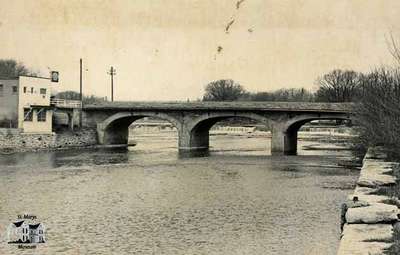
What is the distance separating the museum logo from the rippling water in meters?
0.33

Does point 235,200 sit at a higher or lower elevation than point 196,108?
lower

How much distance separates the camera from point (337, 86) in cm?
12706

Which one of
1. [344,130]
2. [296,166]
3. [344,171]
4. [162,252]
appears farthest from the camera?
[344,130]

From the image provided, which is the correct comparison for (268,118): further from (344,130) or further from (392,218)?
(392,218)

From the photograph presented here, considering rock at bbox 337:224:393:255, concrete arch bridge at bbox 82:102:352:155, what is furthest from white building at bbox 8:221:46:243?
concrete arch bridge at bbox 82:102:352:155

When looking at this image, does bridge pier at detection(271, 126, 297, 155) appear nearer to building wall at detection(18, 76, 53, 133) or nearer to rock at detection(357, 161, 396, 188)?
building wall at detection(18, 76, 53, 133)

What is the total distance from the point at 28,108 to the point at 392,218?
60445 millimetres

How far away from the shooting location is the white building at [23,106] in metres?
68.6

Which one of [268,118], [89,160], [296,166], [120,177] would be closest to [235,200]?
[120,177]

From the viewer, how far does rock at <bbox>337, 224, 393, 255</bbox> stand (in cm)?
1135

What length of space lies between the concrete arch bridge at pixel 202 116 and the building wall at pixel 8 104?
12311 millimetres

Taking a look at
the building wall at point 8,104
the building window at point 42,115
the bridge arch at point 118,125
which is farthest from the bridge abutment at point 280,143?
the building wall at point 8,104

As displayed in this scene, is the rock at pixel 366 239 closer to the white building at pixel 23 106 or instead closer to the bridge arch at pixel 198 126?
the bridge arch at pixel 198 126

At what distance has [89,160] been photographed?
53.7m
